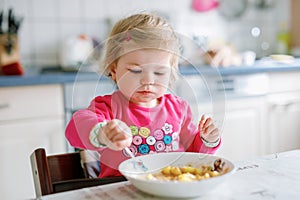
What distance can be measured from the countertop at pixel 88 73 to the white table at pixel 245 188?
0.23 m

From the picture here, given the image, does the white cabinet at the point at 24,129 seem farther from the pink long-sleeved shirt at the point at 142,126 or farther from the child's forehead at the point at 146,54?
the child's forehead at the point at 146,54

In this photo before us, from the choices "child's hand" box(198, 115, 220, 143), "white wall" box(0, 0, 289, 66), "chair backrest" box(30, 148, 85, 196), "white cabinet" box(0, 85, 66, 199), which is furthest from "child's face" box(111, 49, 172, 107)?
"white wall" box(0, 0, 289, 66)

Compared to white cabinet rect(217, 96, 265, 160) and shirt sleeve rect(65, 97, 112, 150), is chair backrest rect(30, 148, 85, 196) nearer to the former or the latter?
shirt sleeve rect(65, 97, 112, 150)

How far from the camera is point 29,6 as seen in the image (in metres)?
2.33

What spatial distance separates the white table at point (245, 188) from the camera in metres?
0.75

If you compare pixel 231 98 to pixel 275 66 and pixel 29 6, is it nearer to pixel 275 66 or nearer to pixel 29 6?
pixel 275 66

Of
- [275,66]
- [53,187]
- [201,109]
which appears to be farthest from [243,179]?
[275,66]

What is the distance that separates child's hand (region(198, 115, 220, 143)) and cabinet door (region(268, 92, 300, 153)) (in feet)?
5.32

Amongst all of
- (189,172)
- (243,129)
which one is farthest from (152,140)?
(243,129)

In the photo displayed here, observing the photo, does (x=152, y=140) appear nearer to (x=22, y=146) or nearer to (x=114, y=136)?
(x=114, y=136)

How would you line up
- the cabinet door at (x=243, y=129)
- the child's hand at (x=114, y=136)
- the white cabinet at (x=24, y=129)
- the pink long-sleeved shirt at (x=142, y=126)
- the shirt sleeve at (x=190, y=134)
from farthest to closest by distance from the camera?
the cabinet door at (x=243, y=129), the white cabinet at (x=24, y=129), the shirt sleeve at (x=190, y=134), the pink long-sleeved shirt at (x=142, y=126), the child's hand at (x=114, y=136)

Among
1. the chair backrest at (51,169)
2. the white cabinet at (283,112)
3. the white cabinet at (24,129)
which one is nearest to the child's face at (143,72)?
the chair backrest at (51,169)

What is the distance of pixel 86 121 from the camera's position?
2.62 ft

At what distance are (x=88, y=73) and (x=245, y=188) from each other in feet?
1.30
